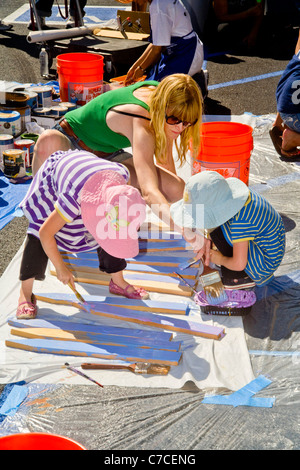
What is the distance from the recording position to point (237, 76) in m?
7.18

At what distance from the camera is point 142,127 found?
3.03 meters

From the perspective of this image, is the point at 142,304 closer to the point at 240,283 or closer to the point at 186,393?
the point at 240,283

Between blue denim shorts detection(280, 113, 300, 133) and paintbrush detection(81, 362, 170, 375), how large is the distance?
2.73 meters

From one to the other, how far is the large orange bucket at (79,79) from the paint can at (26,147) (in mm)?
1098

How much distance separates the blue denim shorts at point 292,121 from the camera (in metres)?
4.49

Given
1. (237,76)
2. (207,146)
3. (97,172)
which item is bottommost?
(237,76)

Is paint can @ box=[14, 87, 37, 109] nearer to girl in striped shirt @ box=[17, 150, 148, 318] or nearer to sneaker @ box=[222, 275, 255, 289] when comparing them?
girl in striped shirt @ box=[17, 150, 148, 318]

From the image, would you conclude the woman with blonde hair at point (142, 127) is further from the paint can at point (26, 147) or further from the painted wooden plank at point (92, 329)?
the paint can at point (26, 147)

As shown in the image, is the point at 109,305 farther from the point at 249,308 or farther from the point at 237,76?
the point at 237,76

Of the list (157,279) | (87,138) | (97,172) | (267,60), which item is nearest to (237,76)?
(267,60)

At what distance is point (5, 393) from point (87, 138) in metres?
1.61

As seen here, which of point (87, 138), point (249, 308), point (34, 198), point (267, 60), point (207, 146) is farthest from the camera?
point (267, 60)

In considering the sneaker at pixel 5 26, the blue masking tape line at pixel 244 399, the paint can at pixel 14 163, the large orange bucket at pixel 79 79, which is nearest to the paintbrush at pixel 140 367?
the blue masking tape line at pixel 244 399
